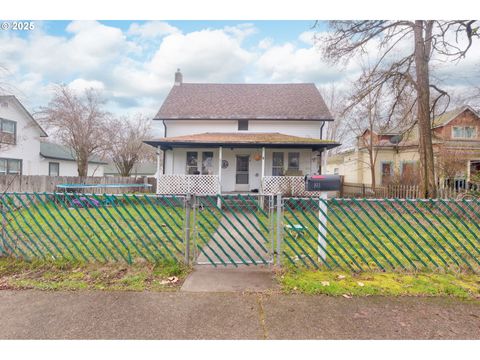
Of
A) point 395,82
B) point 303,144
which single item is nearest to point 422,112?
point 395,82

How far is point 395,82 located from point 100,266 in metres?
14.1

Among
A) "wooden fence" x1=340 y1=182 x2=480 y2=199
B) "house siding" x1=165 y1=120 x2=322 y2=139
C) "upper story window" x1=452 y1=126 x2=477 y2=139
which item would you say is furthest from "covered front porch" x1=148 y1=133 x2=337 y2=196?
"upper story window" x1=452 y1=126 x2=477 y2=139

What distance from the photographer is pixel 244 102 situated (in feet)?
53.5

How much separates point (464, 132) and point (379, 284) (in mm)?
22068

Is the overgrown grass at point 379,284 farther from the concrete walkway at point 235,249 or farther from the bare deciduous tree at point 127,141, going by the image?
the bare deciduous tree at point 127,141

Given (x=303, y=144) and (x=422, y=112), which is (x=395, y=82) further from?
(x=303, y=144)

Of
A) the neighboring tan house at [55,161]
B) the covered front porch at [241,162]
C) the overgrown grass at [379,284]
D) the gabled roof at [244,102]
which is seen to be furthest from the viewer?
the neighboring tan house at [55,161]

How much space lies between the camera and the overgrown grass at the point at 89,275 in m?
3.24

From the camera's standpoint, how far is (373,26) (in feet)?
33.0

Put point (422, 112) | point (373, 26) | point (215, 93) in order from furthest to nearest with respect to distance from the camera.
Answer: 1. point (215, 93)
2. point (422, 112)
3. point (373, 26)

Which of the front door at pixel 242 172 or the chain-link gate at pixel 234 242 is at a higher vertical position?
the front door at pixel 242 172

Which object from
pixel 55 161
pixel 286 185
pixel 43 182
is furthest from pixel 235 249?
pixel 55 161

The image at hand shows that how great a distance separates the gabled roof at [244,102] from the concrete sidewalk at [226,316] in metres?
13.1

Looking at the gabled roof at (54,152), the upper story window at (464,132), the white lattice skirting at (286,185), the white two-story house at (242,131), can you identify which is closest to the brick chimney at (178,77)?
the white two-story house at (242,131)
